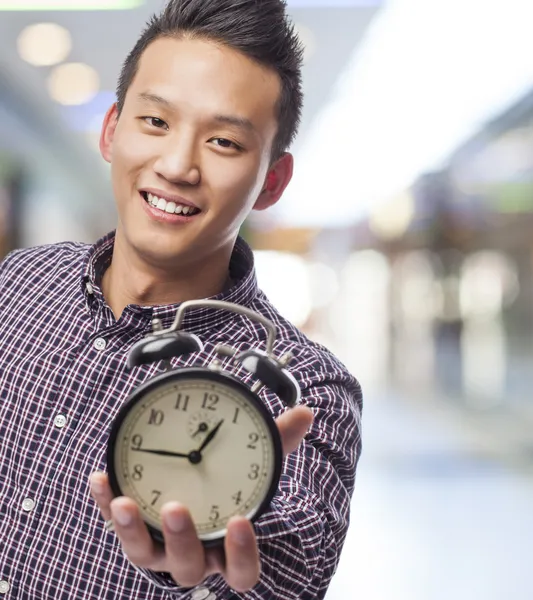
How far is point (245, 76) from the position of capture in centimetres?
134

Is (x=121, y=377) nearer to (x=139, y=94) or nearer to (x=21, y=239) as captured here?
(x=139, y=94)

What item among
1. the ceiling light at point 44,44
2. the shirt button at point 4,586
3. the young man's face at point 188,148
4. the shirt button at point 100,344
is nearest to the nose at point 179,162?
the young man's face at point 188,148

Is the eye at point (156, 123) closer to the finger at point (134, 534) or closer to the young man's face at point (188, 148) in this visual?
the young man's face at point (188, 148)

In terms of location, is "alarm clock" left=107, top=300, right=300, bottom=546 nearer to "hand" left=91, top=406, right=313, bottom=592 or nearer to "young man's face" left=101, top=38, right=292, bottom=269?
"hand" left=91, top=406, right=313, bottom=592

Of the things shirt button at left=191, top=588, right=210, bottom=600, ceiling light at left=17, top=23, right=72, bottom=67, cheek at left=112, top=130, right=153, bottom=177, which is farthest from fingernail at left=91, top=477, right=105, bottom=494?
ceiling light at left=17, top=23, right=72, bottom=67

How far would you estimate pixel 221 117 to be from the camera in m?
1.27

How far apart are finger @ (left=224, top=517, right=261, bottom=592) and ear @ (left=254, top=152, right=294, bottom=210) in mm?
737

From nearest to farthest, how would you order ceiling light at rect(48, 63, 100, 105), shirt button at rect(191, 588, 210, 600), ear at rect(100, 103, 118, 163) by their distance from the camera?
shirt button at rect(191, 588, 210, 600) → ear at rect(100, 103, 118, 163) → ceiling light at rect(48, 63, 100, 105)

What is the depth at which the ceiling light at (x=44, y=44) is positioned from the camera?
6430mm

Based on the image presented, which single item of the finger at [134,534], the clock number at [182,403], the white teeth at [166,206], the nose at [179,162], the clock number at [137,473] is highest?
the nose at [179,162]

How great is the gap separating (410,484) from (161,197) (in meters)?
5.89

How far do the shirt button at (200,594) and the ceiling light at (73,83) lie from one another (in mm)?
6730

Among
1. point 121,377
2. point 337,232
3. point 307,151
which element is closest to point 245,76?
point 121,377

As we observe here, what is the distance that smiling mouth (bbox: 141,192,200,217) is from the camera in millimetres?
1280
